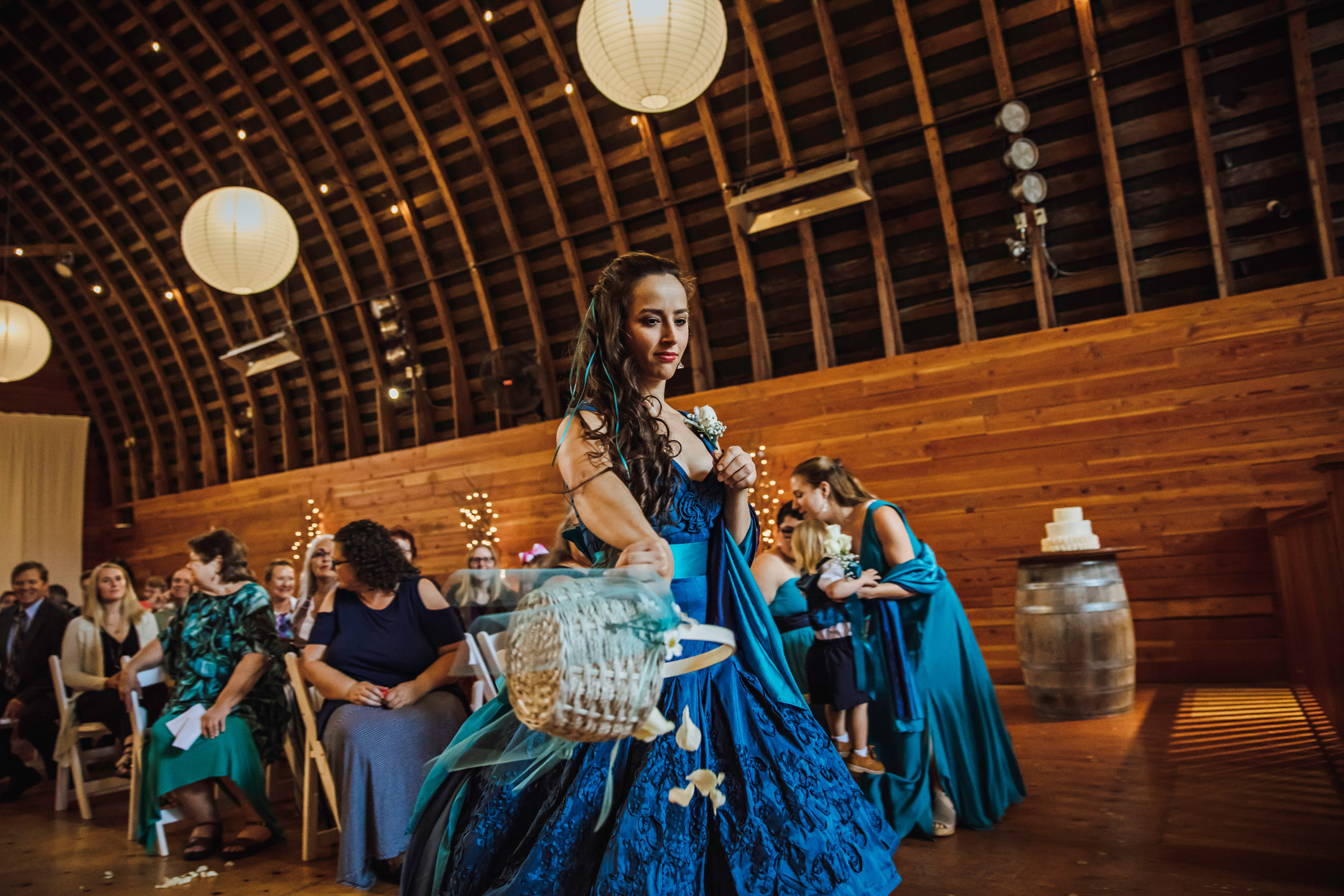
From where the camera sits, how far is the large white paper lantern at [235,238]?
20.2 feet

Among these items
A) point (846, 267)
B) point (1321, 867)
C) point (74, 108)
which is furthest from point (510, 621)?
point (74, 108)

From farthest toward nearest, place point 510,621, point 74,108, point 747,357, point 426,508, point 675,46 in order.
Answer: point 74,108
point 426,508
point 747,357
point 675,46
point 510,621

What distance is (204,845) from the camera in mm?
3633

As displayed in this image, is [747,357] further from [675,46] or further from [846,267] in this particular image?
[675,46]

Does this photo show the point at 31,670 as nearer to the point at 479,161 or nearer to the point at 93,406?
the point at 479,161

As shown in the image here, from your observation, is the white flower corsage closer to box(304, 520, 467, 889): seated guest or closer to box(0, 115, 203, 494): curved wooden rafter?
box(304, 520, 467, 889): seated guest

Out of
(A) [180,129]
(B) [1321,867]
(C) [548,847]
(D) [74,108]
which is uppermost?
(D) [74,108]

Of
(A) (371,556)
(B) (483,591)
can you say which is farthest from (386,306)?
(B) (483,591)

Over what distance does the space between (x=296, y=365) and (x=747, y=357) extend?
620 cm

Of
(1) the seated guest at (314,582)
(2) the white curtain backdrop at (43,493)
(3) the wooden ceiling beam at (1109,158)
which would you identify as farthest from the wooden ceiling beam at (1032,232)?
(2) the white curtain backdrop at (43,493)

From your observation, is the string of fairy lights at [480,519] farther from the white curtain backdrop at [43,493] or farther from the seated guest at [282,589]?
the white curtain backdrop at [43,493]

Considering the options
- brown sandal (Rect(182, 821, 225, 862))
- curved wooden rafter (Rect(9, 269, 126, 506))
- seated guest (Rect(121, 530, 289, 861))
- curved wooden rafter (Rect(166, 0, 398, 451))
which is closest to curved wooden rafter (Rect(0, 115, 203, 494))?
curved wooden rafter (Rect(9, 269, 126, 506))

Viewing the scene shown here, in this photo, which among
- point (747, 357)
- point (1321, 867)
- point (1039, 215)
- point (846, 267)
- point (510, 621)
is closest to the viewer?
point (510, 621)

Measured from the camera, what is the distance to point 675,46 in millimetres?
4281
